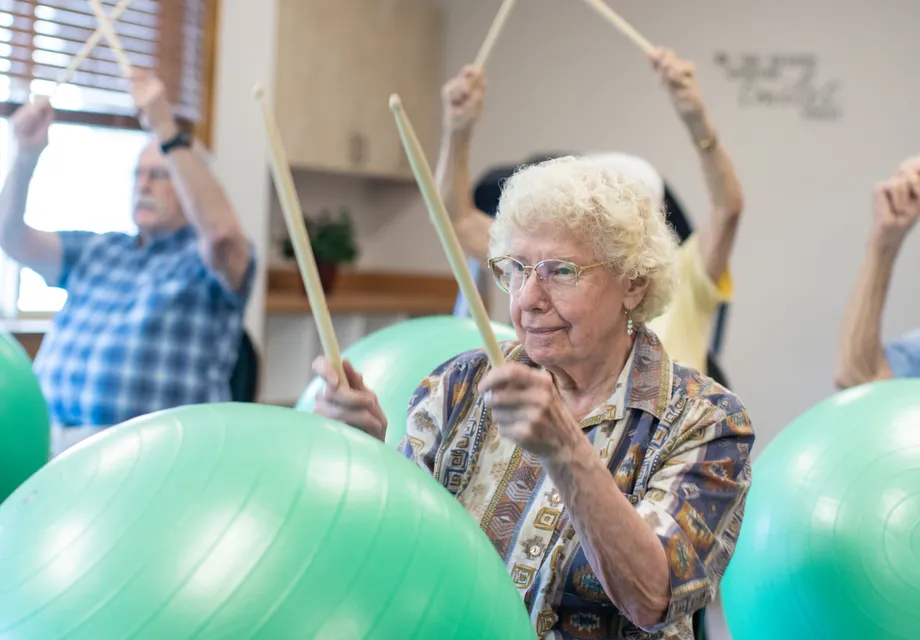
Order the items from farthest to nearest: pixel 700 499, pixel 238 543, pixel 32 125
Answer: pixel 32 125 < pixel 700 499 < pixel 238 543

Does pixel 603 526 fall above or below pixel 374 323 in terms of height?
above

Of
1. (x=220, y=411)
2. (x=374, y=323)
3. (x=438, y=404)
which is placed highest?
(x=220, y=411)

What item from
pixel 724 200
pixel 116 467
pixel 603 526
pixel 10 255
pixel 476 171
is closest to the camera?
pixel 116 467

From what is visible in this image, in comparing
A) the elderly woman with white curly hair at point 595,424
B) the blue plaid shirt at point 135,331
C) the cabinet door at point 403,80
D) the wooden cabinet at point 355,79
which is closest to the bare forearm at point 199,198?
the blue plaid shirt at point 135,331

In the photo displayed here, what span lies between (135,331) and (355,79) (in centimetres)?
249

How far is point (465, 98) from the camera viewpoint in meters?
2.48

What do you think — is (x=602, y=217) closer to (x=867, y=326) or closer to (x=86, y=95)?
(x=867, y=326)

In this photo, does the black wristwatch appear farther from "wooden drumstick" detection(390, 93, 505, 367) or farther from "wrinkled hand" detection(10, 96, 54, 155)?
"wooden drumstick" detection(390, 93, 505, 367)

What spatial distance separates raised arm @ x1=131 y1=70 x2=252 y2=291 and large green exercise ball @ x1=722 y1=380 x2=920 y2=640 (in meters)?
1.41

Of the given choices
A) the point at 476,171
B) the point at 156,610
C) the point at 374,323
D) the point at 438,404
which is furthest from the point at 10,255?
the point at 476,171

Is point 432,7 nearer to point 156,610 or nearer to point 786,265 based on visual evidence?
point 786,265

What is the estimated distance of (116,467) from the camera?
3.48 feet

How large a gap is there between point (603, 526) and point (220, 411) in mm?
425

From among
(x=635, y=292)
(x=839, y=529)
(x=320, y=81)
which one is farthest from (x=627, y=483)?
(x=320, y=81)
